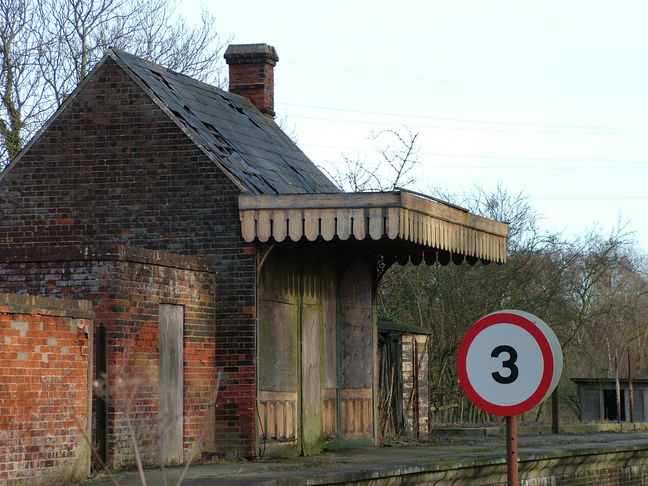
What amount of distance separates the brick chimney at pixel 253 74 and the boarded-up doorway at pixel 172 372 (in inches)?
301

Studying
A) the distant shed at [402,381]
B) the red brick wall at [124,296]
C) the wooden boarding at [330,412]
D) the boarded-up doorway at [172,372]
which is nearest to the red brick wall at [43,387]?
the red brick wall at [124,296]

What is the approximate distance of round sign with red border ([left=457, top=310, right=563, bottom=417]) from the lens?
721 centimetres

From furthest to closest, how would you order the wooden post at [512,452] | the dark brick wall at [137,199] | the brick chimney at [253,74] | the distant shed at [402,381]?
1. the brick chimney at [253,74]
2. the distant shed at [402,381]
3. the dark brick wall at [137,199]
4. the wooden post at [512,452]

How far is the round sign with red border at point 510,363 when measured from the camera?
721 centimetres

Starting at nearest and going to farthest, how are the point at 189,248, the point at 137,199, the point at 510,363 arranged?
the point at 510,363 → the point at 189,248 → the point at 137,199

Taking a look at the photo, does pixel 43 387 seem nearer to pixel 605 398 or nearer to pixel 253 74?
pixel 253 74

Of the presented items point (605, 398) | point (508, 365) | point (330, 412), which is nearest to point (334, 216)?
point (330, 412)

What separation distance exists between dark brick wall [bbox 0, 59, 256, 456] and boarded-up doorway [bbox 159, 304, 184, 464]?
80cm

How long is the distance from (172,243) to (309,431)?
3.36 meters

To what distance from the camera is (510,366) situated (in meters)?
7.35

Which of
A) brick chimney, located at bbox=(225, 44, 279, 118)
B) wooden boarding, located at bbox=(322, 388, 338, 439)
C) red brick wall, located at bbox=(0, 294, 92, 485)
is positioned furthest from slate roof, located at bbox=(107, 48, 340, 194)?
red brick wall, located at bbox=(0, 294, 92, 485)

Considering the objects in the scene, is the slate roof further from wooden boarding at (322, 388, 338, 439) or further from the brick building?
wooden boarding at (322, 388, 338, 439)

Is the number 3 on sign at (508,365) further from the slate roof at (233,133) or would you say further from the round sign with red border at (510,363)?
the slate roof at (233,133)

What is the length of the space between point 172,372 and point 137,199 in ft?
8.51
